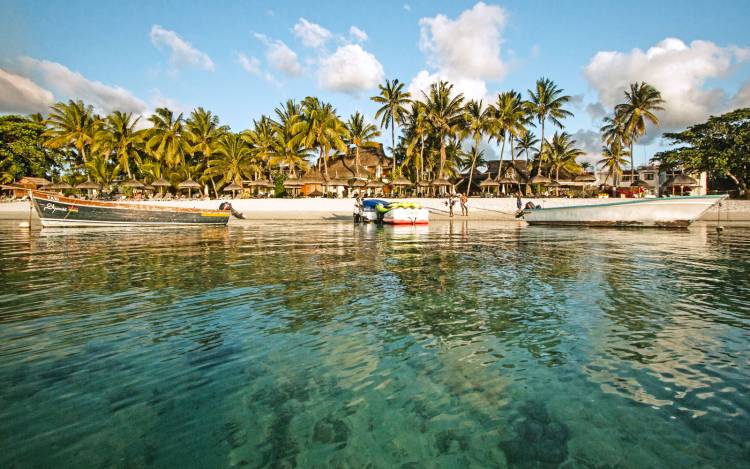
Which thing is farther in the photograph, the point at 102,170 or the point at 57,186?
the point at 102,170

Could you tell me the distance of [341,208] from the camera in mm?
46031

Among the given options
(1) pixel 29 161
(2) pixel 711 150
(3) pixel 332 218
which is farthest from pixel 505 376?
(1) pixel 29 161

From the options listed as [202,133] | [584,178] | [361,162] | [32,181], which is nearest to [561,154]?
[584,178]

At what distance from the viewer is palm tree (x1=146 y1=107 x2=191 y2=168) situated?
57.2 m

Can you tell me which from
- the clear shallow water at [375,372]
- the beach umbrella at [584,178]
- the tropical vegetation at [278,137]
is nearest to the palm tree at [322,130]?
the tropical vegetation at [278,137]

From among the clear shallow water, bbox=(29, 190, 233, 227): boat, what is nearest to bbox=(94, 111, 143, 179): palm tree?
bbox=(29, 190, 233, 227): boat

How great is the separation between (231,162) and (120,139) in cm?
1672

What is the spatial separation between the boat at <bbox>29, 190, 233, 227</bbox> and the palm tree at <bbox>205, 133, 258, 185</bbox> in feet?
93.9

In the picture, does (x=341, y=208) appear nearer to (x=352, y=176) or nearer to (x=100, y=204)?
(x=352, y=176)

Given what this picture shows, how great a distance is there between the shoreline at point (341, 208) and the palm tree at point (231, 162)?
7705 millimetres

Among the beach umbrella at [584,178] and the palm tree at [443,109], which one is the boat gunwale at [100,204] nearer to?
the palm tree at [443,109]

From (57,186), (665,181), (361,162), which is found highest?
(361,162)

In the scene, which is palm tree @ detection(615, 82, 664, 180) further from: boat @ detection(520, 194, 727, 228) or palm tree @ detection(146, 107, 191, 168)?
palm tree @ detection(146, 107, 191, 168)

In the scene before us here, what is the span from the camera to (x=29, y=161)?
61.4 meters
